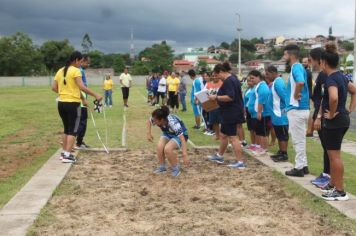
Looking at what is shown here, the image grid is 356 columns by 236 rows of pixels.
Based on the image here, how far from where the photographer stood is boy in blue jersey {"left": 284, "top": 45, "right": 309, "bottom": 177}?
7.35 metres

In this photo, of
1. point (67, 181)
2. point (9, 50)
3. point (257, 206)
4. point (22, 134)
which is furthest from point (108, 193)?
point (9, 50)

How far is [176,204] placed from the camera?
6.13 m

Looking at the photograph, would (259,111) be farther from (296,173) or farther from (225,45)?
(225,45)

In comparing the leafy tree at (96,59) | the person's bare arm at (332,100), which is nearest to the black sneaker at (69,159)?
the person's bare arm at (332,100)

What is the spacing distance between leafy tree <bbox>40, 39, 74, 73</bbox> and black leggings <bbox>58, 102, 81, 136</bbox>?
8565 centimetres

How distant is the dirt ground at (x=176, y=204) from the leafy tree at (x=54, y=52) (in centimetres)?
8704

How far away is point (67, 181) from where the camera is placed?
24.4 ft

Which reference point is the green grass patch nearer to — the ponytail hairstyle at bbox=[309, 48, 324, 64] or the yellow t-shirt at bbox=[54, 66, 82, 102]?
the ponytail hairstyle at bbox=[309, 48, 324, 64]

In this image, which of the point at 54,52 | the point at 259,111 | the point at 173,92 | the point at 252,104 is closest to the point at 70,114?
the point at 259,111

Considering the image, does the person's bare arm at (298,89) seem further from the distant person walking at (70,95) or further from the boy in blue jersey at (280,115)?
the distant person walking at (70,95)

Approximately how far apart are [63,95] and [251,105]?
3.92m

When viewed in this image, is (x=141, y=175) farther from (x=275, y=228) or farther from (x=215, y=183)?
(x=275, y=228)

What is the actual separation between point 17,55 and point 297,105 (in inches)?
2947

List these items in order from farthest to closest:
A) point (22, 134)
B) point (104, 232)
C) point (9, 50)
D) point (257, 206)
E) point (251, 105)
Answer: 1. point (9, 50)
2. point (22, 134)
3. point (251, 105)
4. point (257, 206)
5. point (104, 232)
